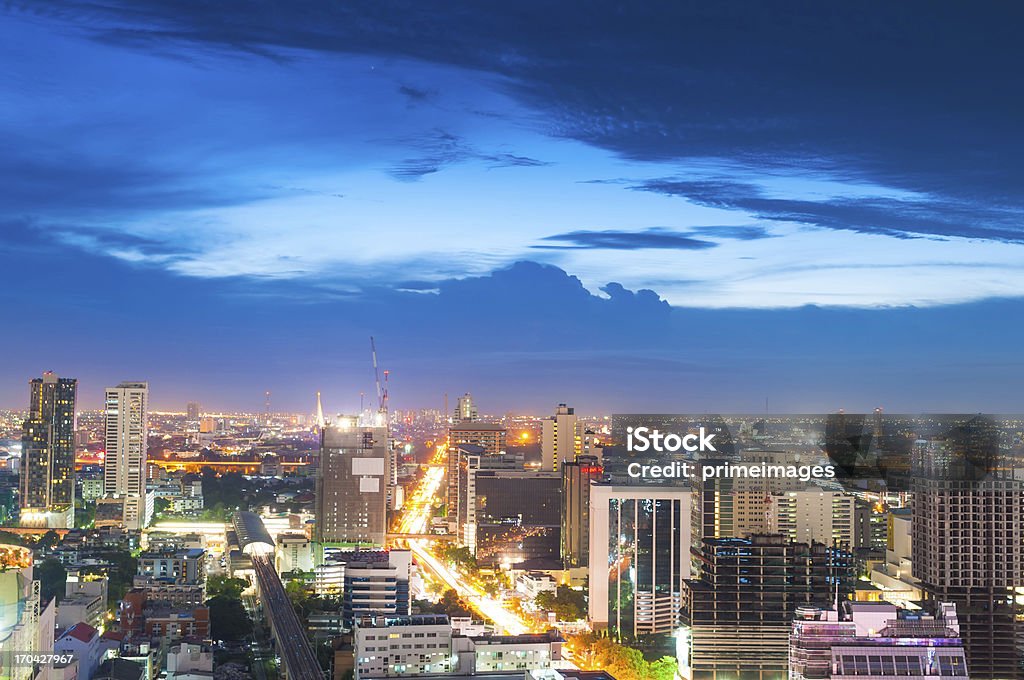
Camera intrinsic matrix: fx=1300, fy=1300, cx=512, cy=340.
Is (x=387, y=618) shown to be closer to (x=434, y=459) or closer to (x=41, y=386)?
(x=41, y=386)

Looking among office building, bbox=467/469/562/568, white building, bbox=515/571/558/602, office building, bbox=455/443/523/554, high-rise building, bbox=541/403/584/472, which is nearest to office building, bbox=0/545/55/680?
white building, bbox=515/571/558/602

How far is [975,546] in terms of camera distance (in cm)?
1058

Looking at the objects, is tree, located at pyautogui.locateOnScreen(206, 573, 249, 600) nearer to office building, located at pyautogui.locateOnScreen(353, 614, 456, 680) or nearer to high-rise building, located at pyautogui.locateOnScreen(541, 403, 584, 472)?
office building, located at pyautogui.locateOnScreen(353, 614, 456, 680)

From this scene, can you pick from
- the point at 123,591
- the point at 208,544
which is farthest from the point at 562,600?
the point at 208,544

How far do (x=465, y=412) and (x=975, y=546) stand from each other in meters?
16.2

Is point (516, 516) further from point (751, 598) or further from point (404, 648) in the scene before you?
point (751, 598)

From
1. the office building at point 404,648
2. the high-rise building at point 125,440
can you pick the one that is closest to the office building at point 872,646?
the office building at point 404,648

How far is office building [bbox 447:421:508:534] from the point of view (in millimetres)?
23750

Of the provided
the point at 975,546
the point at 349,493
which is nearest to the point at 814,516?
the point at 975,546

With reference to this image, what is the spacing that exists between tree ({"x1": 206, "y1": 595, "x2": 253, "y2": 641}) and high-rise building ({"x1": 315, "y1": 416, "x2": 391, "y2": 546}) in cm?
580

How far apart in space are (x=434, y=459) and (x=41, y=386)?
984 centimetres

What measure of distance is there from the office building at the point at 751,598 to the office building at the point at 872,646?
6.19ft

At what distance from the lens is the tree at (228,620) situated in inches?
540

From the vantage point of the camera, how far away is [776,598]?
10188mm
